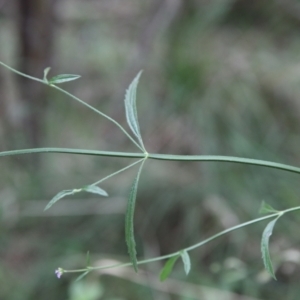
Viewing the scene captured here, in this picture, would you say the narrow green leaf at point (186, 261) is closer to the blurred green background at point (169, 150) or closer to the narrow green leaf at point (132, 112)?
the narrow green leaf at point (132, 112)

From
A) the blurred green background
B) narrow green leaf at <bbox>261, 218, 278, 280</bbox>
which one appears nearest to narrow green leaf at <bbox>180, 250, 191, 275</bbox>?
narrow green leaf at <bbox>261, 218, 278, 280</bbox>

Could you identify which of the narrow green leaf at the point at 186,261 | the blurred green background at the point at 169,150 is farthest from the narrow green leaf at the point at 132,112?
the blurred green background at the point at 169,150

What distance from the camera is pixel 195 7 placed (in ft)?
3.99

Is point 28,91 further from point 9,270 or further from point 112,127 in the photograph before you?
point 9,270

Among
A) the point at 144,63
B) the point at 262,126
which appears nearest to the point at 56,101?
the point at 144,63

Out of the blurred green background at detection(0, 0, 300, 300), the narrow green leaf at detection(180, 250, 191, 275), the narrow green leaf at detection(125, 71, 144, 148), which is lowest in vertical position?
the blurred green background at detection(0, 0, 300, 300)

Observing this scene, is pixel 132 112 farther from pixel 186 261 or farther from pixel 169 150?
pixel 169 150

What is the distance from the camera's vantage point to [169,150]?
3.86ft

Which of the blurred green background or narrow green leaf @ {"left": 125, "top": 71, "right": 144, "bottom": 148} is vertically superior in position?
narrow green leaf @ {"left": 125, "top": 71, "right": 144, "bottom": 148}

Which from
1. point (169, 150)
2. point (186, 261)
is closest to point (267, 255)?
point (186, 261)

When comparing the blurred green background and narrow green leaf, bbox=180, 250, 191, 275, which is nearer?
narrow green leaf, bbox=180, 250, 191, 275

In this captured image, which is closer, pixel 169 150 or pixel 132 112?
pixel 132 112

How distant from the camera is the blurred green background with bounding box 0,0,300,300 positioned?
918 mm

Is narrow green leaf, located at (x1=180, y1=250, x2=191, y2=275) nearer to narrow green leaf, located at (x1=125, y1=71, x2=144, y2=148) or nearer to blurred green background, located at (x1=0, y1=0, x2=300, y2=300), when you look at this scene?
narrow green leaf, located at (x1=125, y1=71, x2=144, y2=148)
